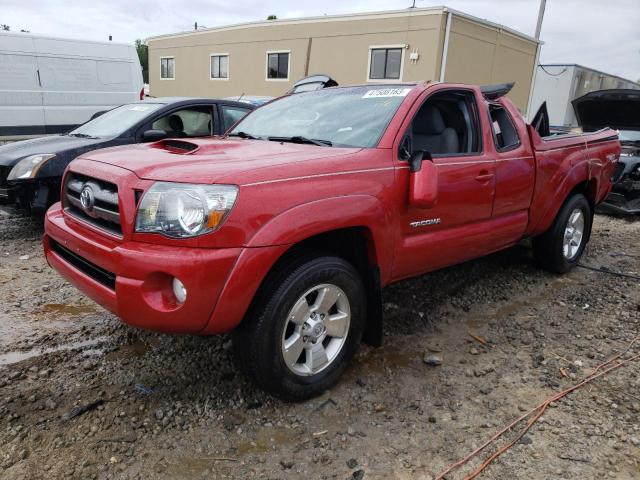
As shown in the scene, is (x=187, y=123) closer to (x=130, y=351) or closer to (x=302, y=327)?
(x=130, y=351)

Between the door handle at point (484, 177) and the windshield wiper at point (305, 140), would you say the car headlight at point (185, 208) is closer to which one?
the windshield wiper at point (305, 140)

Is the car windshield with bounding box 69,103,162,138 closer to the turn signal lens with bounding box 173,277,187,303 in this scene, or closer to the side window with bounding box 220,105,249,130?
the side window with bounding box 220,105,249,130

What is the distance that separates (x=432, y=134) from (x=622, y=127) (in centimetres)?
720

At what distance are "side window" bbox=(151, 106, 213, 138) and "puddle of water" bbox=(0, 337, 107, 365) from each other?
9.74 feet

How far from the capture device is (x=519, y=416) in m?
2.66

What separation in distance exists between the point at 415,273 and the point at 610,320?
177 centimetres

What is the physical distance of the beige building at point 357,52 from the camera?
17.7m

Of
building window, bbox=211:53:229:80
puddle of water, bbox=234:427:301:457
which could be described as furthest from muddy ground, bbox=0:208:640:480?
building window, bbox=211:53:229:80

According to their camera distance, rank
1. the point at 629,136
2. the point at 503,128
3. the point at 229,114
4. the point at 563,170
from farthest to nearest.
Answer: the point at 629,136
the point at 229,114
the point at 563,170
the point at 503,128

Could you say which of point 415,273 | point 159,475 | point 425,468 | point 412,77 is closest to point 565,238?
point 415,273

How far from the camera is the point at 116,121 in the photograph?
19.0 feet

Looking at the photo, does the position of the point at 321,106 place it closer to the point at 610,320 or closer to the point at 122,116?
the point at 610,320

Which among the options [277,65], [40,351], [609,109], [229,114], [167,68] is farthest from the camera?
[167,68]

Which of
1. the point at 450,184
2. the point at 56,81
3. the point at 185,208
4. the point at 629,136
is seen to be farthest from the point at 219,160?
the point at 56,81
